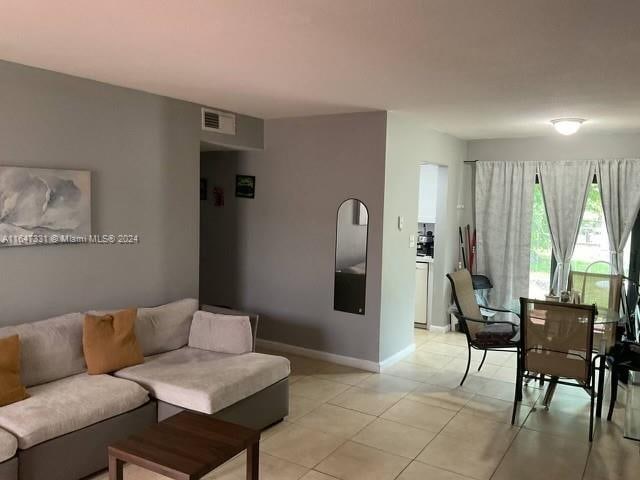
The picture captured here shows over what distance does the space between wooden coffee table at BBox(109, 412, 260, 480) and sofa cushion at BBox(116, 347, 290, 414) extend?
36 centimetres

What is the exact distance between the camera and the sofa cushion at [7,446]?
96.1 inches

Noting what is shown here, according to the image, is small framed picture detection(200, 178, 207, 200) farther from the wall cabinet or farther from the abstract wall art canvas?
the wall cabinet

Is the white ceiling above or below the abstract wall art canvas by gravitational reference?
above

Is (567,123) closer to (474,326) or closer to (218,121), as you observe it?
(474,326)

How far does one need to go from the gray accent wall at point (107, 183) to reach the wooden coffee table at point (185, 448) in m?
1.46

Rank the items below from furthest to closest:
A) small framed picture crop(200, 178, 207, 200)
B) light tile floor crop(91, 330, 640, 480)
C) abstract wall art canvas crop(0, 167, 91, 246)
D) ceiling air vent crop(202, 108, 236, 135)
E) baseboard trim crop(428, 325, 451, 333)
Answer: baseboard trim crop(428, 325, 451, 333) < small framed picture crop(200, 178, 207, 200) < ceiling air vent crop(202, 108, 236, 135) < abstract wall art canvas crop(0, 167, 91, 246) < light tile floor crop(91, 330, 640, 480)

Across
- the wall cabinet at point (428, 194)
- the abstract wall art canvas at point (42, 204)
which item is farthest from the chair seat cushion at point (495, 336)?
the abstract wall art canvas at point (42, 204)

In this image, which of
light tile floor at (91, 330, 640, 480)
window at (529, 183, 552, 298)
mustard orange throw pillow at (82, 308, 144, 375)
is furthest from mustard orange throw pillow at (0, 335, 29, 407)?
window at (529, 183, 552, 298)

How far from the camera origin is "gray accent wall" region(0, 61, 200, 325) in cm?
335

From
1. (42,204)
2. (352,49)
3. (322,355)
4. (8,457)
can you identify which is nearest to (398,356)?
(322,355)

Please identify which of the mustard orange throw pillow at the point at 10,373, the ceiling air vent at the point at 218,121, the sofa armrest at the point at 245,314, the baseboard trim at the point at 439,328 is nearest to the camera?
the mustard orange throw pillow at the point at 10,373

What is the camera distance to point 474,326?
4.58 m

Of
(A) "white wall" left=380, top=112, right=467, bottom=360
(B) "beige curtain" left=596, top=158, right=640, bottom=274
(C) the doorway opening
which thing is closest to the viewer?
(A) "white wall" left=380, top=112, right=467, bottom=360

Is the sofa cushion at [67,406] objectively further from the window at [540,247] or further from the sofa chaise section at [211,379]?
the window at [540,247]
